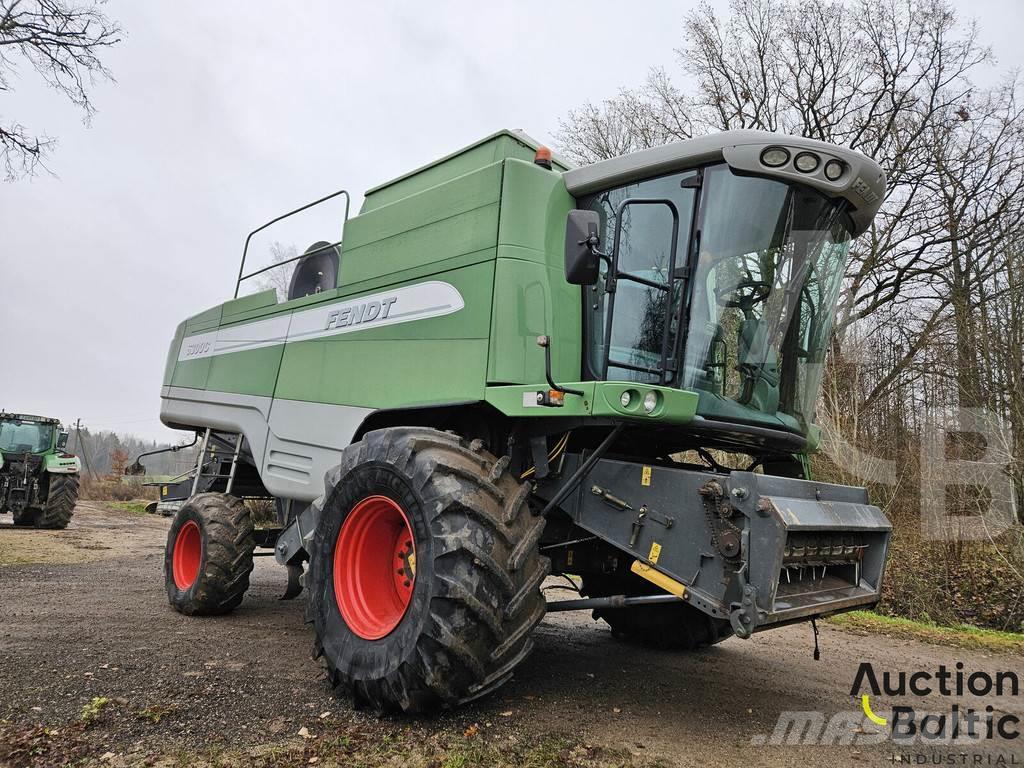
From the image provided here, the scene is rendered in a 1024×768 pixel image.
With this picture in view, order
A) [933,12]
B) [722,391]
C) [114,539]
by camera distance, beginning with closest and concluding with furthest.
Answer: [722,391] < [114,539] < [933,12]

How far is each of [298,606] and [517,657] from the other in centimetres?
425

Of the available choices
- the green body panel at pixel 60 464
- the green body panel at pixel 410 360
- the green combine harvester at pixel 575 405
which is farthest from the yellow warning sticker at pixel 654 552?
the green body panel at pixel 60 464

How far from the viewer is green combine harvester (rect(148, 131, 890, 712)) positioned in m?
3.27

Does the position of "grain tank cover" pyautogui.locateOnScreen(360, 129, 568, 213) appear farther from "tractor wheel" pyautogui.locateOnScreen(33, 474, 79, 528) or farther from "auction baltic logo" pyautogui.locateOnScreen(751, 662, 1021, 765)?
"tractor wheel" pyautogui.locateOnScreen(33, 474, 79, 528)

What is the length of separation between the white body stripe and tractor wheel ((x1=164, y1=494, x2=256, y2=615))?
57.0 inches

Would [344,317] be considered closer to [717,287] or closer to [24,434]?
[717,287]

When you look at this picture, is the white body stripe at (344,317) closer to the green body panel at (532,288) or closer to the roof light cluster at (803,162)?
the green body panel at (532,288)

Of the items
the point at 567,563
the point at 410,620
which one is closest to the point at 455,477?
the point at 410,620

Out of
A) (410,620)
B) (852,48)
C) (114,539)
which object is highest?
(852,48)

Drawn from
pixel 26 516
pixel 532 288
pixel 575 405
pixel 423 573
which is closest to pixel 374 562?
pixel 423 573

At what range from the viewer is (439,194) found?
4645 millimetres

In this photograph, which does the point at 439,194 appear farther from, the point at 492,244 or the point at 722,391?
the point at 722,391

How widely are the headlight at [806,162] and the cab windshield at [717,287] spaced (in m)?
0.10

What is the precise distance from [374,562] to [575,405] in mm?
1504
